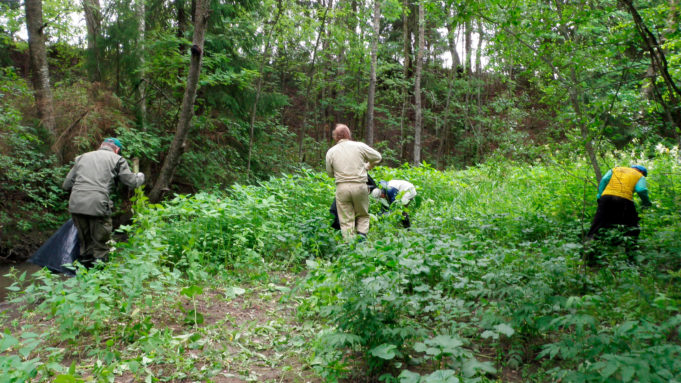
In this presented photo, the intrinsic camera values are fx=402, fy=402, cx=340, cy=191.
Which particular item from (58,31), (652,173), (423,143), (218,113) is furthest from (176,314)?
(423,143)

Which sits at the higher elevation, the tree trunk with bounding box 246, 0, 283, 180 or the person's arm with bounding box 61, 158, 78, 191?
the tree trunk with bounding box 246, 0, 283, 180

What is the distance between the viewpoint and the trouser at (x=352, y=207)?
5801mm

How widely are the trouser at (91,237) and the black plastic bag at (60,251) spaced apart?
0.27ft

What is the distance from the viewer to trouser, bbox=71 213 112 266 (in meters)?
5.45

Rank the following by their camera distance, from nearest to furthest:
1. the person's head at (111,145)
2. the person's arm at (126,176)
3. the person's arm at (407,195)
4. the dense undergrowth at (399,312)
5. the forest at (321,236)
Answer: the dense undergrowth at (399,312) → the forest at (321,236) → the person's arm at (126,176) → the person's head at (111,145) → the person's arm at (407,195)

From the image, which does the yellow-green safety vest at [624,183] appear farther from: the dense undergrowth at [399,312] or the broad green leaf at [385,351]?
the broad green leaf at [385,351]

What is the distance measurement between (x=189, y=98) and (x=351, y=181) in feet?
12.1

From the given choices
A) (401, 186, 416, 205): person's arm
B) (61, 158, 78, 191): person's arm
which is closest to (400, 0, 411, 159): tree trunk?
(401, 186, 416, 205): person's arm

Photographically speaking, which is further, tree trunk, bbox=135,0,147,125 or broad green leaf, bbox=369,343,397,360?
tree trunk, bbox=135,0,147,125

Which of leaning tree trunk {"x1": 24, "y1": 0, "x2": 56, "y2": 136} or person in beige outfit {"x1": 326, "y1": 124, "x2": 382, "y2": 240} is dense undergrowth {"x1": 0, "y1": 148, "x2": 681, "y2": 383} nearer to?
person in beige outfit {"x1": 326, "y1": 124, "x2": 382, "y2": 240}

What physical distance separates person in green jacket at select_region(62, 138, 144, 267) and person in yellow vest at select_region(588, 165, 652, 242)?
255 inches

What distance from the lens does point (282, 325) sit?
388 cm

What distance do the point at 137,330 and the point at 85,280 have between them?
0.75m

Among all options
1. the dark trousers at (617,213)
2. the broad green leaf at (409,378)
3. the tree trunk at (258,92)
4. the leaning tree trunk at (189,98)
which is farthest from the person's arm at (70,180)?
the dark trousers at (617,213)
